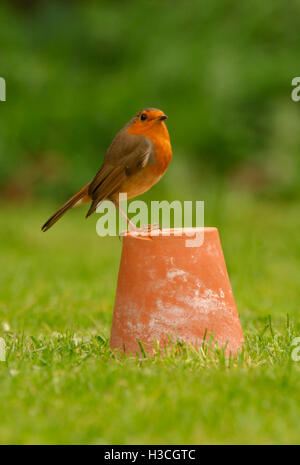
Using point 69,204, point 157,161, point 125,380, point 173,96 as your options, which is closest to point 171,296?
point 125,380

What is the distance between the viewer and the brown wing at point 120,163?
428 centimetres

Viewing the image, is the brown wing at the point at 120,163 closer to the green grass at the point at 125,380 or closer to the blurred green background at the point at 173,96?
the green grass at the point at 125,380

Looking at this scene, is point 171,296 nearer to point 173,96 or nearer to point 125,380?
point 125,380

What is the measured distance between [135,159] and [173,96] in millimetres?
7118

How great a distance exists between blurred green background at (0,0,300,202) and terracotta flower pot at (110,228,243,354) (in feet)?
21.3

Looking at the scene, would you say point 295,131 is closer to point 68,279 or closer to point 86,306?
point 68,279

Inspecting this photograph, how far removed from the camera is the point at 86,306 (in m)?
5.77

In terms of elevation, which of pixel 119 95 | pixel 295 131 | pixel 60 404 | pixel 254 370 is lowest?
pixel 60 404

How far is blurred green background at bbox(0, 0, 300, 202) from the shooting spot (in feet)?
35.3

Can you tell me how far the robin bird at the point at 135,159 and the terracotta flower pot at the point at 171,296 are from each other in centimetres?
49

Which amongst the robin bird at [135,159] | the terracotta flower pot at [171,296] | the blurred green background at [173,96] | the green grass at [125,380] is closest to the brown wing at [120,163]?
the robin bird at [135,159]

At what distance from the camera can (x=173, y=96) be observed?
36.7 feet
